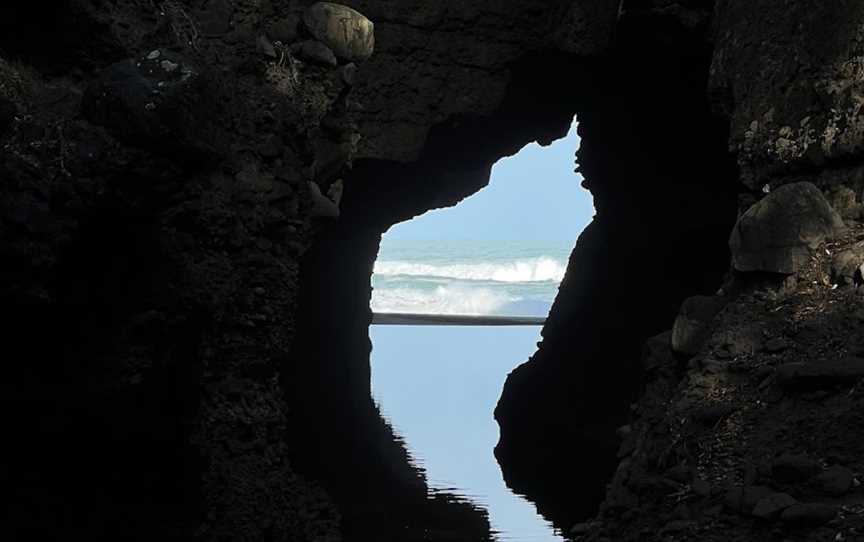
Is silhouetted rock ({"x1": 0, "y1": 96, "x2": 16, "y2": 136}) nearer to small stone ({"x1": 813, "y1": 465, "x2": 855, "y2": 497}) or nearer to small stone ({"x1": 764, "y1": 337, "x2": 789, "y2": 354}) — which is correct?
small stone ({"x1": 764, "y1": 337, "x2": 789, "y2": 354})

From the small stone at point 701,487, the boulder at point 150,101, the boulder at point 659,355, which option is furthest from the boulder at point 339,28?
the small stone at point 701,487

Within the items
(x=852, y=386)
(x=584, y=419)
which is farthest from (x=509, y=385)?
(x=852, y=386)

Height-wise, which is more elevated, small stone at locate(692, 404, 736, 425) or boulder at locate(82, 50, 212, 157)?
boulder at locate(82, 50, 212, 157)

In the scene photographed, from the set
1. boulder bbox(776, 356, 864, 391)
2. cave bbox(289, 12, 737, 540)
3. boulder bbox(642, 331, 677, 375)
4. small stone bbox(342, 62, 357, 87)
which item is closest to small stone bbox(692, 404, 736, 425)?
boulder bbox(776, 356, 864, 391)

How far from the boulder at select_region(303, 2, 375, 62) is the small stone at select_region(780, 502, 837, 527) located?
3.48m

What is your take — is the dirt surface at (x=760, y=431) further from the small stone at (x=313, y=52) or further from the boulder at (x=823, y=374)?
the small stone at (x=313, y=52)

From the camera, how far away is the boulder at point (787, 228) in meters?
4.31

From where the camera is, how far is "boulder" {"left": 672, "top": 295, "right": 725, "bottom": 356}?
14.9ft

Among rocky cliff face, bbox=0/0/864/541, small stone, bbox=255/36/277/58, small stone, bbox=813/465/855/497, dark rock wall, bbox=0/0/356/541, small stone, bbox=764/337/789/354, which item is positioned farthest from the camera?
small stone, bbox=255/36/277/58

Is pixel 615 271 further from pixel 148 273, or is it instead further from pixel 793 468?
pixel 793 468

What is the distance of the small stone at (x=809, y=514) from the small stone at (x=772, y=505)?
4 cm

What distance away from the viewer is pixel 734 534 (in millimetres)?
3221

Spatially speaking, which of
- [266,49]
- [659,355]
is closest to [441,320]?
[266,49]

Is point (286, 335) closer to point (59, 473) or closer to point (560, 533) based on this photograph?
point (59, 473)
